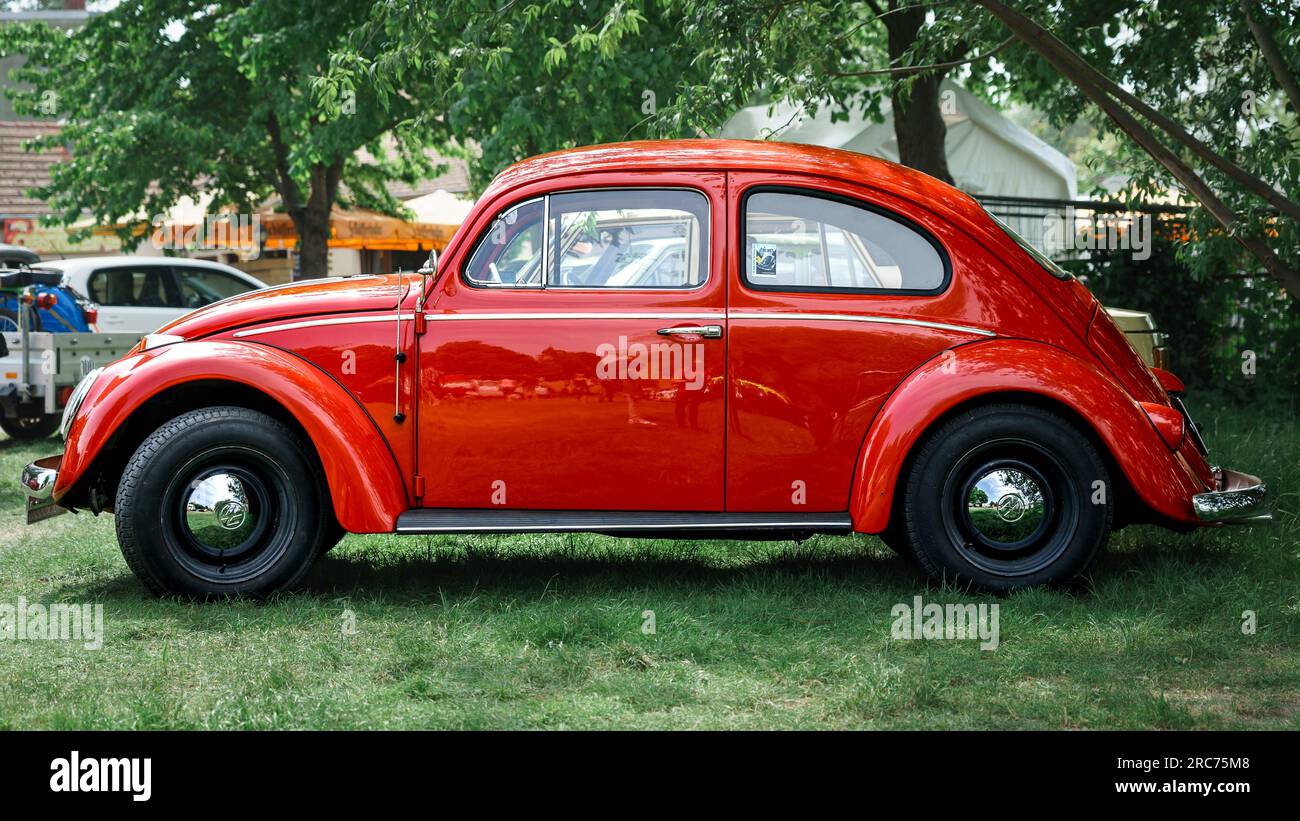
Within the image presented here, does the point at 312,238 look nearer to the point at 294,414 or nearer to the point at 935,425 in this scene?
the point at 294,414

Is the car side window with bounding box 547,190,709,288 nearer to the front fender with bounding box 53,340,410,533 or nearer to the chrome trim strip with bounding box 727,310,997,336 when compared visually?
the chrome trim strip with bounding box 727,310,997,336

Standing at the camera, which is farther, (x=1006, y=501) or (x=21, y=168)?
(x=21, y=168)

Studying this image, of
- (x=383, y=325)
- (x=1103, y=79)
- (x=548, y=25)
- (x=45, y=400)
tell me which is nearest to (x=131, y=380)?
(x=383, y=325)

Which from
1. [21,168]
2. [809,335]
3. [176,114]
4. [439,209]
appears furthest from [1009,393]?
[21,168]

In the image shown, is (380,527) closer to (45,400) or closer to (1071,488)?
(1071,488)

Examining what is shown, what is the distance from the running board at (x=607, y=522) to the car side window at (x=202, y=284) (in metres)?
9.49

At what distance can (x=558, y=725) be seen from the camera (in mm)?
3967

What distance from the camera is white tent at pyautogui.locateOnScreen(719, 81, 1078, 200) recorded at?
1612cm

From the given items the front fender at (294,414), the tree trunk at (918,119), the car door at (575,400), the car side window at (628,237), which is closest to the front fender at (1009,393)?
the car door at (575,400)

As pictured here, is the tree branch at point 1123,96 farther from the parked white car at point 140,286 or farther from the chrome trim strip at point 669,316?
the parked white car at point 140,286

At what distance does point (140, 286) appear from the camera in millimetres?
13695

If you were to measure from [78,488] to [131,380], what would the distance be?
0.56m

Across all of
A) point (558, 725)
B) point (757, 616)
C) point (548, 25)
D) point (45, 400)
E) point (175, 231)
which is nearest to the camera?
point (558, 725)

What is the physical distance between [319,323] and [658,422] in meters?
1.50
